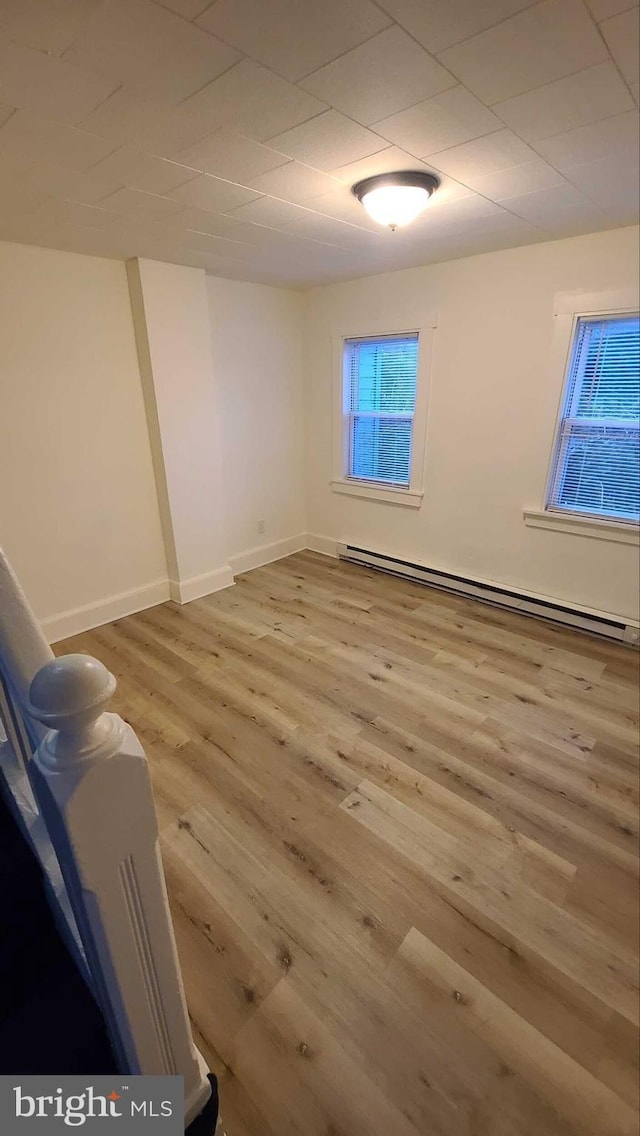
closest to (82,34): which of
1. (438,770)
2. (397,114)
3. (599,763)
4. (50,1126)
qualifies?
(397,114)

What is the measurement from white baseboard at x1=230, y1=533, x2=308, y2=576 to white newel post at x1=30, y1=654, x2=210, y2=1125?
3493mm

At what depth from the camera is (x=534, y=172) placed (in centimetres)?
185

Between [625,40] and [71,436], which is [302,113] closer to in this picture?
[625,40]

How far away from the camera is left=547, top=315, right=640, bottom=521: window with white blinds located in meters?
2.70

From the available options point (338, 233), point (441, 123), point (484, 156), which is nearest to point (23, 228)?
point (338, 233)

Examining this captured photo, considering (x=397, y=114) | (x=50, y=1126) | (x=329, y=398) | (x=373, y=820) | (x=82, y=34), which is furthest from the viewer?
(x=329, y=398)

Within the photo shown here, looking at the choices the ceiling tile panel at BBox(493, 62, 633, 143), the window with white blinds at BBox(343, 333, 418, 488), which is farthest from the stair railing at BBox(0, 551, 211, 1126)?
the window with white blinds at BBox(343, 333, 418, 488)

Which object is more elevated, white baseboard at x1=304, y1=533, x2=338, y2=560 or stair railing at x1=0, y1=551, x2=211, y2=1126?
stair railing at x1=0, y1=551, x2=211, y2=1126

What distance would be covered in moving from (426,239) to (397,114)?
55.5 inches

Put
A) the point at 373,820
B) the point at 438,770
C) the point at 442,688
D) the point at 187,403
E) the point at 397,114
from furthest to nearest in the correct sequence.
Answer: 1. the point at 187,403
2. the point at 442,688
3. the point at 438,770
4. the point at 373,820
5. the point at 397,114

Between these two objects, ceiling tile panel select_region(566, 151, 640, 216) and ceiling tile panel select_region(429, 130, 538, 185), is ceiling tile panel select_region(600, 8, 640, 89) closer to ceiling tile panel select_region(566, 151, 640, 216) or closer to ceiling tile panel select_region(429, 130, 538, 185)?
ceiling tile panel select_region(429, 130, 538, 185)

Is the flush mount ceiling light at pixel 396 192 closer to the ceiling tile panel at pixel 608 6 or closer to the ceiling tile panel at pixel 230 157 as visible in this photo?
the ceiling tile panel at pixel 230 157

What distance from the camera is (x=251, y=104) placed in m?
1.36

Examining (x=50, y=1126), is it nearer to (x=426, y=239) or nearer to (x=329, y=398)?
(x=426, y=239)
